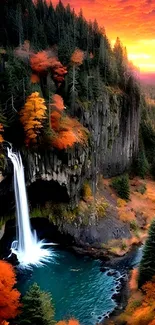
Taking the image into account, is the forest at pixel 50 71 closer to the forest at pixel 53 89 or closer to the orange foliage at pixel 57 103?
the orange foliage at pixel 57 103

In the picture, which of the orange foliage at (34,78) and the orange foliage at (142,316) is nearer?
the orange foliage at (142,316)

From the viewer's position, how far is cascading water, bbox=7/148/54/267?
46.5 metres

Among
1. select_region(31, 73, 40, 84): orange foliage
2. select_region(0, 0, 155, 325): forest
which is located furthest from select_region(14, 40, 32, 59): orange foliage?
select_region(31, 73, 40, 84): orange foliage

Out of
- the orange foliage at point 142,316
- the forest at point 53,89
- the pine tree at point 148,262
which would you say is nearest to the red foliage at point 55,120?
the forest at point 53,89

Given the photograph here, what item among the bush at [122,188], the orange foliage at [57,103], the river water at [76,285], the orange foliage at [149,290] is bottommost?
the river water at [76,285]

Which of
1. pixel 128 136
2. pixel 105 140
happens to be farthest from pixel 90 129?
pixel 128 136

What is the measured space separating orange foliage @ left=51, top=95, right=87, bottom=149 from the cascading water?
18.6ft

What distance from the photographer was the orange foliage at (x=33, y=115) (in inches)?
1829

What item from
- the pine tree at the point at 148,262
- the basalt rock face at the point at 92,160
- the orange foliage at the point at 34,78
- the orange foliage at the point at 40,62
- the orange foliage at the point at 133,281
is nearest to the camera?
the pine tree at the point at 148,262

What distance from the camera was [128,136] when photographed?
2928 inches

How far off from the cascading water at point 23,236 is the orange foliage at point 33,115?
306cm

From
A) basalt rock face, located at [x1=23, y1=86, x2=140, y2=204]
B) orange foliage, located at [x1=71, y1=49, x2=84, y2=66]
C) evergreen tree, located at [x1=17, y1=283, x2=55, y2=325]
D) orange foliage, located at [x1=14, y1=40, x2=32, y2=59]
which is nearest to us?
evergreen tree, located at [x1=17, y1=283, x2=55, y2=325]

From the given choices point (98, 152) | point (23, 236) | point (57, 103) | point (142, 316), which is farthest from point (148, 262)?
point (98, 152)

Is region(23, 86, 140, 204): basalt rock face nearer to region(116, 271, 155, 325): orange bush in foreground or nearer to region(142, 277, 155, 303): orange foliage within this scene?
region(116, 271, 155, 325): orange bush in foreground
